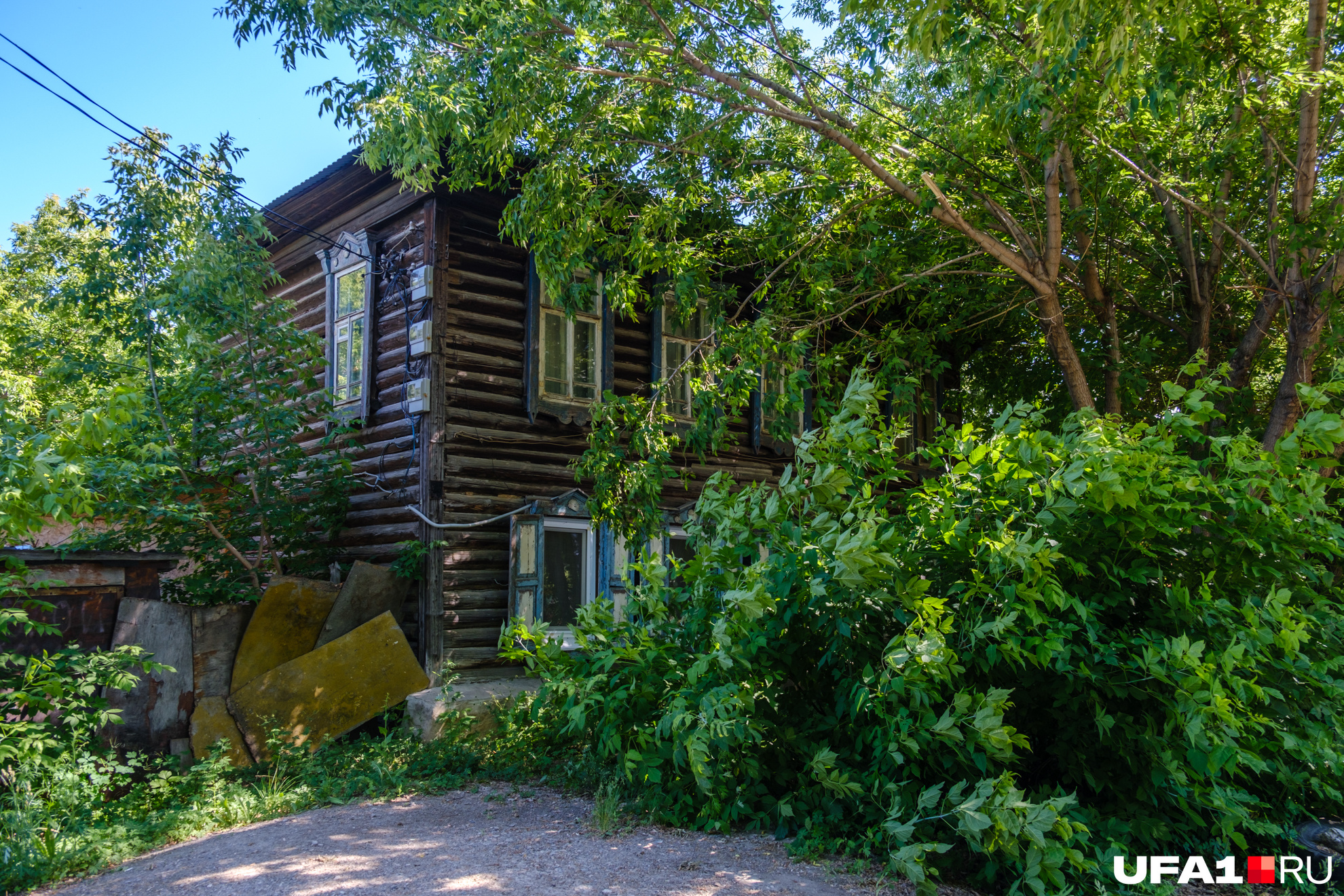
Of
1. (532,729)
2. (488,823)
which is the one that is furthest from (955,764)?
(532,729)

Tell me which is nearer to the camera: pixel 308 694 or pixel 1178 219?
pixel 308 694

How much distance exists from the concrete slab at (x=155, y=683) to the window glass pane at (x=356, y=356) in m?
3.55

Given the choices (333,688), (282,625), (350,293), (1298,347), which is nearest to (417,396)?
(350,293)

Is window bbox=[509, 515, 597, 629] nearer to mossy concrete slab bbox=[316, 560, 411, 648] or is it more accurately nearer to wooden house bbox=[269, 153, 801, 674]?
wooden house bbox=[269, 153, 801, 674]

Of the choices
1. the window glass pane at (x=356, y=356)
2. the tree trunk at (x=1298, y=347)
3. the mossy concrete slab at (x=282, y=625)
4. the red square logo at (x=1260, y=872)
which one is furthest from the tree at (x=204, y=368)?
the tree trunk at (x=1298, y=347)

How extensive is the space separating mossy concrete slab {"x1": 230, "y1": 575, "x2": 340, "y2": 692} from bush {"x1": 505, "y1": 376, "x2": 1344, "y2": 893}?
3644 millimetres

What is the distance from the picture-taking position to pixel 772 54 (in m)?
10.7

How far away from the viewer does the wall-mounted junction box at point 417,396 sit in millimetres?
9383

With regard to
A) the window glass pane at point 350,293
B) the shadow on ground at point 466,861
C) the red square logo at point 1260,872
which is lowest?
the red square logo at point 1260,872

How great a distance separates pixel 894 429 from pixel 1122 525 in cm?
151

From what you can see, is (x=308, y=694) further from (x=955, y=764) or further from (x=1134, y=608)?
Result: (x=1134, y=608)

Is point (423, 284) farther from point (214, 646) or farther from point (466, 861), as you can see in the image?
A: point (466, 861)

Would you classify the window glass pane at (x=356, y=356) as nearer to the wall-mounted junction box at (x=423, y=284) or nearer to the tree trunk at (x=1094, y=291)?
the wall-mounted junction box at (x=423, y=284)

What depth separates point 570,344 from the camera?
10.5m
